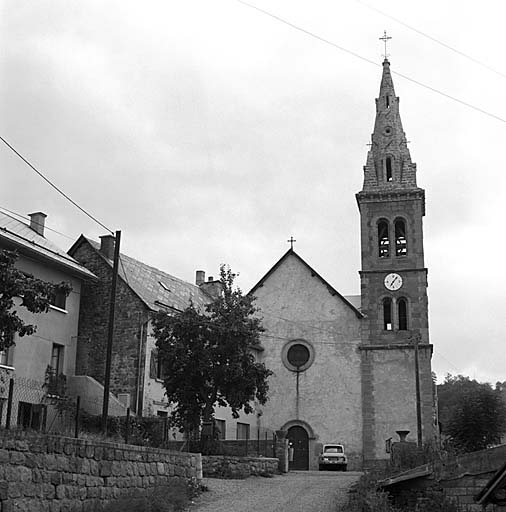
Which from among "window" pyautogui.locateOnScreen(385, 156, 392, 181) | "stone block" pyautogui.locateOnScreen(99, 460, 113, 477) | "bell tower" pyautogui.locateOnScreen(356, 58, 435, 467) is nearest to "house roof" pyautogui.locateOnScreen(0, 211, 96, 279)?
"stone block" pyautogui.locateOnScreen(99, 460, 113, 477)

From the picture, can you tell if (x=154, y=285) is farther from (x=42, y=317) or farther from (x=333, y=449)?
(x=333, y=449)

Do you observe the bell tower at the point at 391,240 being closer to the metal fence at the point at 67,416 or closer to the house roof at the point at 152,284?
the house roof at the point at 152,284

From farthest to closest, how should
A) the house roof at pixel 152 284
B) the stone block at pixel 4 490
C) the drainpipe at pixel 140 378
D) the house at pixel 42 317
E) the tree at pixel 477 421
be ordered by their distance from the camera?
the house roof at pixel 152 284, the drainpipe at pixel 140 378, the house at pixel 42 317, the tree at pixel 477 421, the stone block at pixel 4 490

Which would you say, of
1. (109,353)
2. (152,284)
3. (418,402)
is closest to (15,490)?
(109,353)

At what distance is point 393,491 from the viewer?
1577cm

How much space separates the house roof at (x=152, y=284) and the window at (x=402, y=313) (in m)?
10.3

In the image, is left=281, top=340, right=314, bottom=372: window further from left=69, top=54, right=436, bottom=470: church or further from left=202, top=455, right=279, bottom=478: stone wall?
left=202, top=455, right=279, bottom=478: stone wall

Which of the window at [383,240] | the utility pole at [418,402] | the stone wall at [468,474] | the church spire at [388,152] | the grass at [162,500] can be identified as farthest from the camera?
the church spire at [388,152]

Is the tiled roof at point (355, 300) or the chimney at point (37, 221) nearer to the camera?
the chimney at point (37, 221)

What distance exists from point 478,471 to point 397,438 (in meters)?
22.1

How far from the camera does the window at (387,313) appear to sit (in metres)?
38.8

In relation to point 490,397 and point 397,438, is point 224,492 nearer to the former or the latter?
point 490,397

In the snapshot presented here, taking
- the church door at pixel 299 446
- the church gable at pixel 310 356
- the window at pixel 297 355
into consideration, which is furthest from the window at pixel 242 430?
the window at pixel 297 355

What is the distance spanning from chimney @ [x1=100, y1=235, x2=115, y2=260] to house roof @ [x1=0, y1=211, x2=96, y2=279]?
1.75 metres
